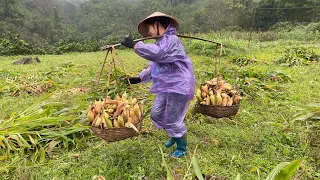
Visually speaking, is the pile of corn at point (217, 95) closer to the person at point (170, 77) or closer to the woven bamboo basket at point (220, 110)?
the woven bamboo basket at point (220, 110)

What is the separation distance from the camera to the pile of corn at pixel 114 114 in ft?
7.08

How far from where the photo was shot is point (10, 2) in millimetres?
29141

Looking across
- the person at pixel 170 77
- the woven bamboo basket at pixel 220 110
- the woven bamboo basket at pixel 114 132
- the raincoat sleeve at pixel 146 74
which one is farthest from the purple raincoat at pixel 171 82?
the woven bamboo basket at pixel 114 132

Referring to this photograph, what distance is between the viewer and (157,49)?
222cm

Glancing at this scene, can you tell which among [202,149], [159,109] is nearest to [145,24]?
[159,109]

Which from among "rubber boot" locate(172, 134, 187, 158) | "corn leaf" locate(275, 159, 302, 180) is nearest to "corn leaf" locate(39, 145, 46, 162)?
"rubber boot" locate(172, 134, 187, 158)

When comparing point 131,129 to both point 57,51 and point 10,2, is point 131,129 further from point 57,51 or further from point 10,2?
point 10,2

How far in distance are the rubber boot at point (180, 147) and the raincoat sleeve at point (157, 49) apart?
2.53ft

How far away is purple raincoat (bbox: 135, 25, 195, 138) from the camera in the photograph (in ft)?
7.73

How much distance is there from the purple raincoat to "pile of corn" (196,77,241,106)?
370 millimetres

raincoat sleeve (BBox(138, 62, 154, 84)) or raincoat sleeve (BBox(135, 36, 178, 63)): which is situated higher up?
raincoat sleeve (BBox(135, 36, 178, 63))

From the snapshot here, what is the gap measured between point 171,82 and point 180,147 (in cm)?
66

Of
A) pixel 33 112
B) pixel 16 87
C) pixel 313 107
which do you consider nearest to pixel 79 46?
pixel 16 87

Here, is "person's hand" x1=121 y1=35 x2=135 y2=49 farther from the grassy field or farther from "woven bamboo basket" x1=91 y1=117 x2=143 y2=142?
"woven bamboo basket" x1=91 y1=117 x2=143 y2=142
